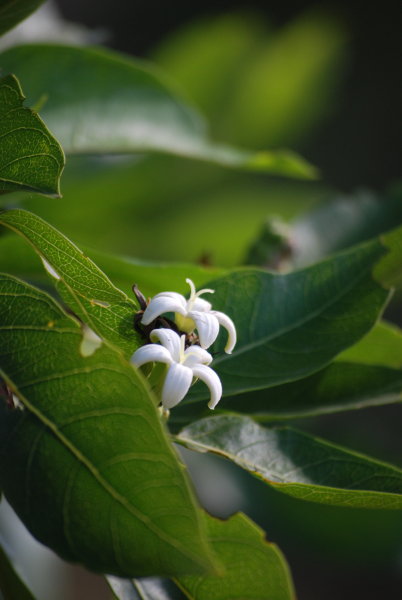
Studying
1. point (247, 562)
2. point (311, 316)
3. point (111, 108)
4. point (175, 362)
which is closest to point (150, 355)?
point (175, 362)

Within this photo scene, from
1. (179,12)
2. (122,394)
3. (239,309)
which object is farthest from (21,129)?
(179,12)

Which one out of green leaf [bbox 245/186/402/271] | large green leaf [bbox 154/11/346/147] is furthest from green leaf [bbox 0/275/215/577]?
large green leaf [bbox 154/11/346/147]

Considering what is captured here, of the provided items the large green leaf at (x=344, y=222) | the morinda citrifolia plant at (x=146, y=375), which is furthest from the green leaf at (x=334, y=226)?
the morinda citrifolia plant at (x=146, y=375)

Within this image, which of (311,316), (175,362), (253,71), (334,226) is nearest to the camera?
(175,362)

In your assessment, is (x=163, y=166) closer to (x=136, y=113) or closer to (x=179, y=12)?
(x=136, y=113)

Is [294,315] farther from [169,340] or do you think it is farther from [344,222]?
[344,222]

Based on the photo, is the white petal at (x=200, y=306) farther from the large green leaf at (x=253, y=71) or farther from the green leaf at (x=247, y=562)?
the large green leaf at (x=253, y=71)
